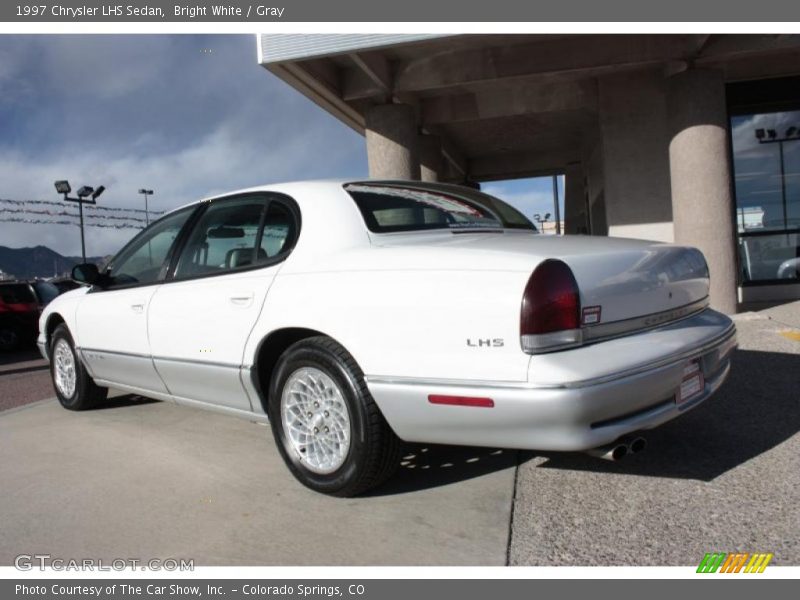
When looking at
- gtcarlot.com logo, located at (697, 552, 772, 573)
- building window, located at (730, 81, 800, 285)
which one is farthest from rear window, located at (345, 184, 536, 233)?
building window, located at (730, 81, 800, 285)

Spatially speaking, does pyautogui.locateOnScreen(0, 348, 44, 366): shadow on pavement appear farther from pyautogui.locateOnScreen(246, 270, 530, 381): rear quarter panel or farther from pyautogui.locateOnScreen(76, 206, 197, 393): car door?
pyautogui.locateOnScreen(246, 270, 530, 381): rear quarter panel

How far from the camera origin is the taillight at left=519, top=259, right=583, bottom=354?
2.41 m

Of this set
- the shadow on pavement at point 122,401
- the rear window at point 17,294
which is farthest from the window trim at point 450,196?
the rear window at point 17,294

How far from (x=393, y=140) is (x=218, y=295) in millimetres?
6920

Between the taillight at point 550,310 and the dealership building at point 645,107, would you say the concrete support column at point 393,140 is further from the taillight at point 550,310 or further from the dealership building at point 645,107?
the taillight at point 550,310

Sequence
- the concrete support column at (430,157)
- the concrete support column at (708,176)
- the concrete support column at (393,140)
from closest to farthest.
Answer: the concrete support column at (708,176), the concrete support column at (393,140), the concrete support column at (430,157)

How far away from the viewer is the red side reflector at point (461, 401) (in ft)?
8.14

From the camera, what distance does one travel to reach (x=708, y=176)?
8.38 meters

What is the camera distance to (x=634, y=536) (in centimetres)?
246

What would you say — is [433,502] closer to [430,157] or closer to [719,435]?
[719,435]

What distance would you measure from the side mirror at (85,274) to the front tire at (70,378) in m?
0.71

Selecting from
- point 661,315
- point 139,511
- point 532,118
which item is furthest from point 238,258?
point 532,118

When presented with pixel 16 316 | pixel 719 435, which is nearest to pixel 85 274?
pixel 719 435

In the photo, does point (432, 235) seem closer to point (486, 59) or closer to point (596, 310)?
point (596, 310)
